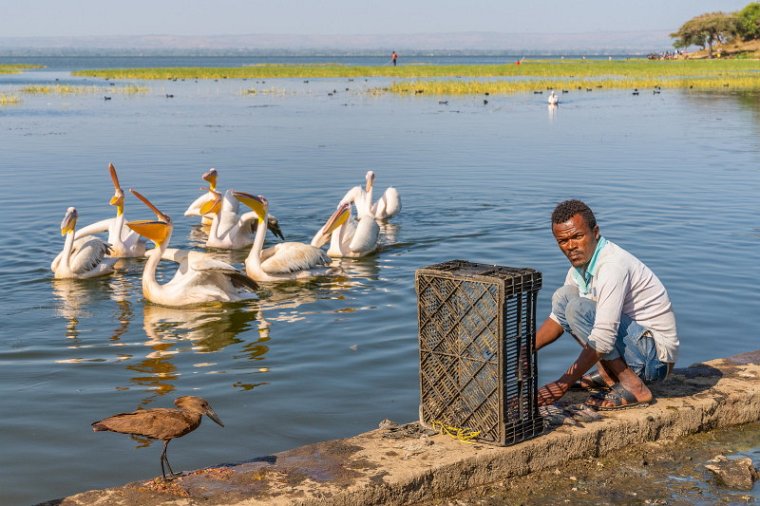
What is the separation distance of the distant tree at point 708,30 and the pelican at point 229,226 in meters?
101

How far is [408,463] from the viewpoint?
219 inches

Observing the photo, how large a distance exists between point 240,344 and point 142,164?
46.4 ft

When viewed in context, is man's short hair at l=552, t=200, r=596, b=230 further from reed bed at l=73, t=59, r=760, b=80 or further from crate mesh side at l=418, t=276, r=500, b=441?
reed bed at l=73, t=59, r=760, b=80

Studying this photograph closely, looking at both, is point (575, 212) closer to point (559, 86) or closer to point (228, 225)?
point (228, 225)

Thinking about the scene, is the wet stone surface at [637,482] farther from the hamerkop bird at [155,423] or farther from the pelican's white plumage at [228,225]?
the pelican's white plumage at [228,225]

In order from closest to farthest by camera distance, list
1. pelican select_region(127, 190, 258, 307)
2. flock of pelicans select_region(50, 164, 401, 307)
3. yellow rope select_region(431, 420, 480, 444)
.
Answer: yellow rope select_region(431, 420, 480, 444) < pelican select_region(127, 190, 258, 307) < flock of pelicans select_region(50, 164, 401, 307)

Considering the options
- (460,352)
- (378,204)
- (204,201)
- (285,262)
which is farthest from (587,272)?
(204,201)

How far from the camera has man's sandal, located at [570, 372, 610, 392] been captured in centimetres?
666

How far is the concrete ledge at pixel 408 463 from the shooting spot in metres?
5.20

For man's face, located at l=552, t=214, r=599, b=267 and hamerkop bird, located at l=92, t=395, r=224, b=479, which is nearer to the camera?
hamerkop bird, located at l=92, t=395, r=224, b=479

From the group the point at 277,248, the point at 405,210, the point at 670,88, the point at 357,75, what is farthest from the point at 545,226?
the point at 357,75

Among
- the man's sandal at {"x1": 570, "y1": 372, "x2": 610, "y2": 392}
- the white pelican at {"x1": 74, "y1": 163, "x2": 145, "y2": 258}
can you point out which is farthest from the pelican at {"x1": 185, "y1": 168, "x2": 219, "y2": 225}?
the man's sandal at {"x1": 570, "y1": 372, "x2": 610, "y2": 392}

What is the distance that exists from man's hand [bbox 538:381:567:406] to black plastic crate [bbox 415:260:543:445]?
516mm

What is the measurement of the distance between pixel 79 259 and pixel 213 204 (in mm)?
2952
